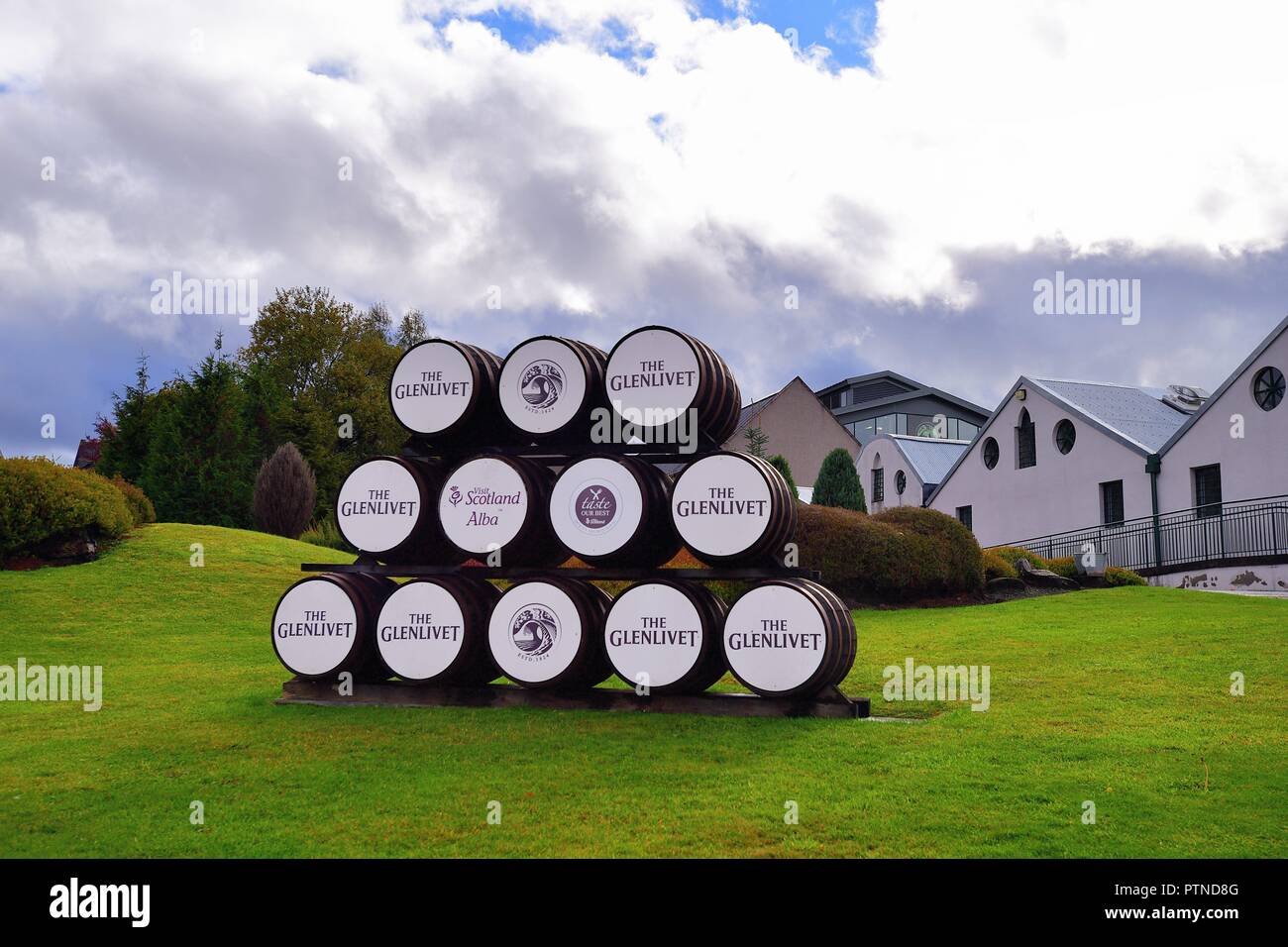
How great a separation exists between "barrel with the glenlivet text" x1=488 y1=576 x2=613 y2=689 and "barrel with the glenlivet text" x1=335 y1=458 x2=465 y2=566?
1.07 metres

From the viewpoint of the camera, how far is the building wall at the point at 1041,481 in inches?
1191

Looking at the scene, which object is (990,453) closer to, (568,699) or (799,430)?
(799,430)

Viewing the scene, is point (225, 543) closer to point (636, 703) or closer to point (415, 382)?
point (415, 382)

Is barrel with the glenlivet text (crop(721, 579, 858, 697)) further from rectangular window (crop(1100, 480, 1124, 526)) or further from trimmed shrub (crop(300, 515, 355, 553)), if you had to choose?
rectangular window (crop(1100, 480, 1124, 526))

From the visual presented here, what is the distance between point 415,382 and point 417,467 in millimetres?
898

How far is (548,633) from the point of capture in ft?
31.0

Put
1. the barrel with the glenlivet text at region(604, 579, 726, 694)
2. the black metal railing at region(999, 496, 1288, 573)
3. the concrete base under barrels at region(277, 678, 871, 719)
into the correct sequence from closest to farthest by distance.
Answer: the concrete base under barrels at region(277, 678, 871, 719) → the barrel with the glenlivet text at region(604, 579, 726, 694) → the black metal railing at region(999, 496, 1288, 573)

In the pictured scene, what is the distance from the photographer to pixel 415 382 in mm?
10391

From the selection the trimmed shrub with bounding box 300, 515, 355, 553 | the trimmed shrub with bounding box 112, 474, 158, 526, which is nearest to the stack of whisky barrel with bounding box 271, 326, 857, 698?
the trimmed shrub with bounding box 112, 474, 158, 526

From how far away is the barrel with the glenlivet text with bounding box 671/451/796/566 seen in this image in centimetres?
909
